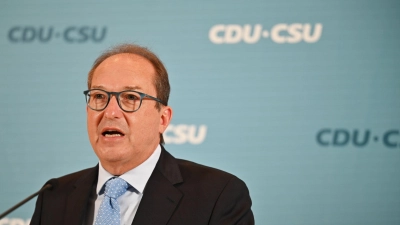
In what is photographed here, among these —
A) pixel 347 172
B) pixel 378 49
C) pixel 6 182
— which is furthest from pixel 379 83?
pixel 6 182

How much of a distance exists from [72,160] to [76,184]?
1.10 metres

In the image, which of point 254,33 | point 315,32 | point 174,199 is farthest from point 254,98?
point 174,199

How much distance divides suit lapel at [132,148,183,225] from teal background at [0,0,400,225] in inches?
40.3

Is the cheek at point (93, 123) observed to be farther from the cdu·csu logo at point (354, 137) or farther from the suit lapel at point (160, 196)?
the cdu·csu logo at point (354, 137)

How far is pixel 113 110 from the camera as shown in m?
1.95

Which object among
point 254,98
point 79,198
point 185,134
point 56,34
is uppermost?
point 56,34

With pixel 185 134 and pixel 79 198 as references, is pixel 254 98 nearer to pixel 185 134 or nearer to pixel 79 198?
pixel 185 134

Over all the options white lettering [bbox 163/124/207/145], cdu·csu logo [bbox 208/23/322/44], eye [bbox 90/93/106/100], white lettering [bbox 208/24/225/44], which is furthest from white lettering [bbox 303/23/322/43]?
eye [bbox 90/93/106/100]

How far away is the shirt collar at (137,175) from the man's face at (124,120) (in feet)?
0.06

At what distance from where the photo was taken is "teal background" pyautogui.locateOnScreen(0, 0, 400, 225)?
3.01 meters

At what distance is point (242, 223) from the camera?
191 centimetres

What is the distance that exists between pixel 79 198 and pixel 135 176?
0.21 m

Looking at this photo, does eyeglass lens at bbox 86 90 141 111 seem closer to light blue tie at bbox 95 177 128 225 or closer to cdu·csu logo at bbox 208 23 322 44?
light blue tie at bbox 95 177 128 225

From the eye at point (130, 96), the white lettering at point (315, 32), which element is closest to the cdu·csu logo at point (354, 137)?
the white lettering at point (315, 32)
